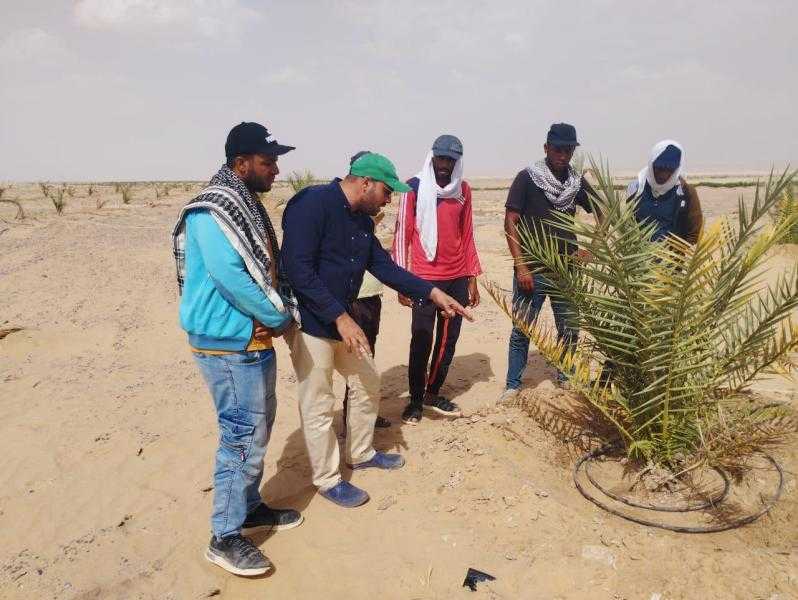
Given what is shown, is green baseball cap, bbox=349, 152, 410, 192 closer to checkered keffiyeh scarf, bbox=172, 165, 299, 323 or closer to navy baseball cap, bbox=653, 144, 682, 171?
checkered keffiyeh scarf, bbox=172, 165, 299, 323

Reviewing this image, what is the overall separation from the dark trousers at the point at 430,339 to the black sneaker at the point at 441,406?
0.14m

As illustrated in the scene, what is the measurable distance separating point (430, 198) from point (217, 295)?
1.82 metres

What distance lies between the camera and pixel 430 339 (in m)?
3.95

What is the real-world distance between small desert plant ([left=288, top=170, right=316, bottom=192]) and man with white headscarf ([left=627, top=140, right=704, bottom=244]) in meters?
12.0

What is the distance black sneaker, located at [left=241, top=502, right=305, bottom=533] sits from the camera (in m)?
2.77

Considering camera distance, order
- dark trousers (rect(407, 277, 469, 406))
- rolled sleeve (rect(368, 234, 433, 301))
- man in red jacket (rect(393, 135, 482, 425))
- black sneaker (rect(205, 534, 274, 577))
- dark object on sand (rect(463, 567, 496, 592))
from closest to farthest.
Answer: dark object on sand (rect(463, 567, 496, 592)) → black sneaker (rect(205, 534, 274, 577)) → rolled sleeve (rect(368, 234, 433, 301)) → man in red jacket (rect(393, 135, 482, 425)) → dark trousers (rect(407, 277, 469, 406))

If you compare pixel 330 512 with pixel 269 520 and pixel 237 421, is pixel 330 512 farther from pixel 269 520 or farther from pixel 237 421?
pixel 237 421

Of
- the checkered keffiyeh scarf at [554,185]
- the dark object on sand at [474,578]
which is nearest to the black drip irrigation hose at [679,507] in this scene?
the dark object on sand at [474,578]

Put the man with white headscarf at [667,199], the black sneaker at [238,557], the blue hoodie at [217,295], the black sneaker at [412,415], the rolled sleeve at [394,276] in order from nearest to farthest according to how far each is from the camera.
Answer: the blue hoodie at [217,295] → the black sneaker at [238,557] → the rolled sleeve at [394,276] → the man with white headscarf at [667,199] → the black sneaker at [412,415]

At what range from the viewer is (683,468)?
9.49 ft

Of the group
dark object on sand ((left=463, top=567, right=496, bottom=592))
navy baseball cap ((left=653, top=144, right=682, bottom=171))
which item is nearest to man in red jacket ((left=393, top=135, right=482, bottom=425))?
navy baseball cap ((left=653, top=144, right=682, bottom=171))

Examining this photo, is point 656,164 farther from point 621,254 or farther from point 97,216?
point 97,216

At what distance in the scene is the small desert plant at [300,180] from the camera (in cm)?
1559

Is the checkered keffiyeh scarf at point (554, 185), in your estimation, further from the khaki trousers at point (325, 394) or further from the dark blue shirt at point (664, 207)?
the khaki trousers at point (325, 394)
